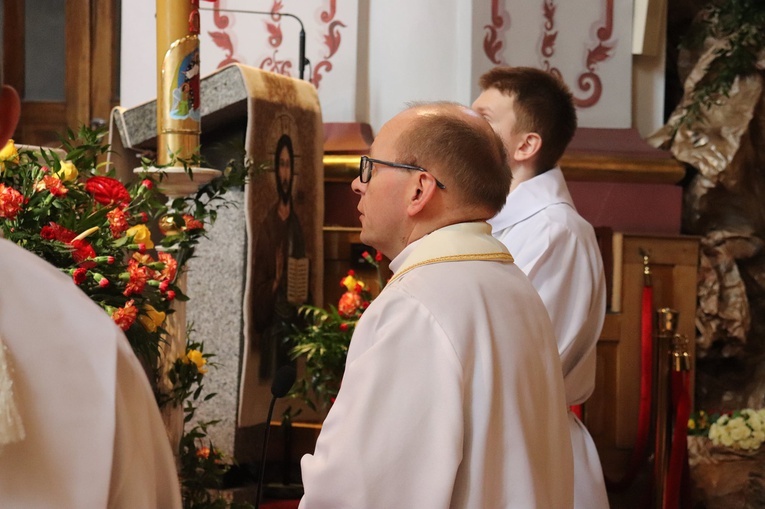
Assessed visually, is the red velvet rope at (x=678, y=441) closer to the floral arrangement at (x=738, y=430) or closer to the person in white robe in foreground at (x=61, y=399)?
the floral arrangement at (x=738, y=430)

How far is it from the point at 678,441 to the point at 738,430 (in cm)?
85

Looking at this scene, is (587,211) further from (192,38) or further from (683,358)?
(192,38)

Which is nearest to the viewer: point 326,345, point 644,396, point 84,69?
point 326,345

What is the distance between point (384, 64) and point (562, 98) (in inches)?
99.7

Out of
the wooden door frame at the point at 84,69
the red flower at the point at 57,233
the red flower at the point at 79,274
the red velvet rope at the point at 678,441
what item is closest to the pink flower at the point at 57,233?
the red flower at the point at 57,233

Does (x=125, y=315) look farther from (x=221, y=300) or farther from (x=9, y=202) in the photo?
(x=221, y=300)

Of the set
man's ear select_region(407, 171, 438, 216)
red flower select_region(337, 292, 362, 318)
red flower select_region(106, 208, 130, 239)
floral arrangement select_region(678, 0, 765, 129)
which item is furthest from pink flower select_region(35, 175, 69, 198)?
floral arrangement select_region(678, 0, 765, 129)

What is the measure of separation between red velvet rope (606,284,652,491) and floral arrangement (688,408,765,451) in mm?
369

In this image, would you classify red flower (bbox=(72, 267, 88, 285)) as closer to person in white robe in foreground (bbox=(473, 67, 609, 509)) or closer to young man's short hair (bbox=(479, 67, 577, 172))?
person in white robe in foreground (bbox=(473, 67, 609, 509))

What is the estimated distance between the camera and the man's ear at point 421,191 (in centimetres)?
181

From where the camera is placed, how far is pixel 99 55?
6852mm

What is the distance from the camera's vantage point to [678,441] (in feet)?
14.3

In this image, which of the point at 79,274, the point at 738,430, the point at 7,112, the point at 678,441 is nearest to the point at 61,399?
the point at 7,112

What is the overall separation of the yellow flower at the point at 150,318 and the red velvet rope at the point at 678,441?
2.57m
